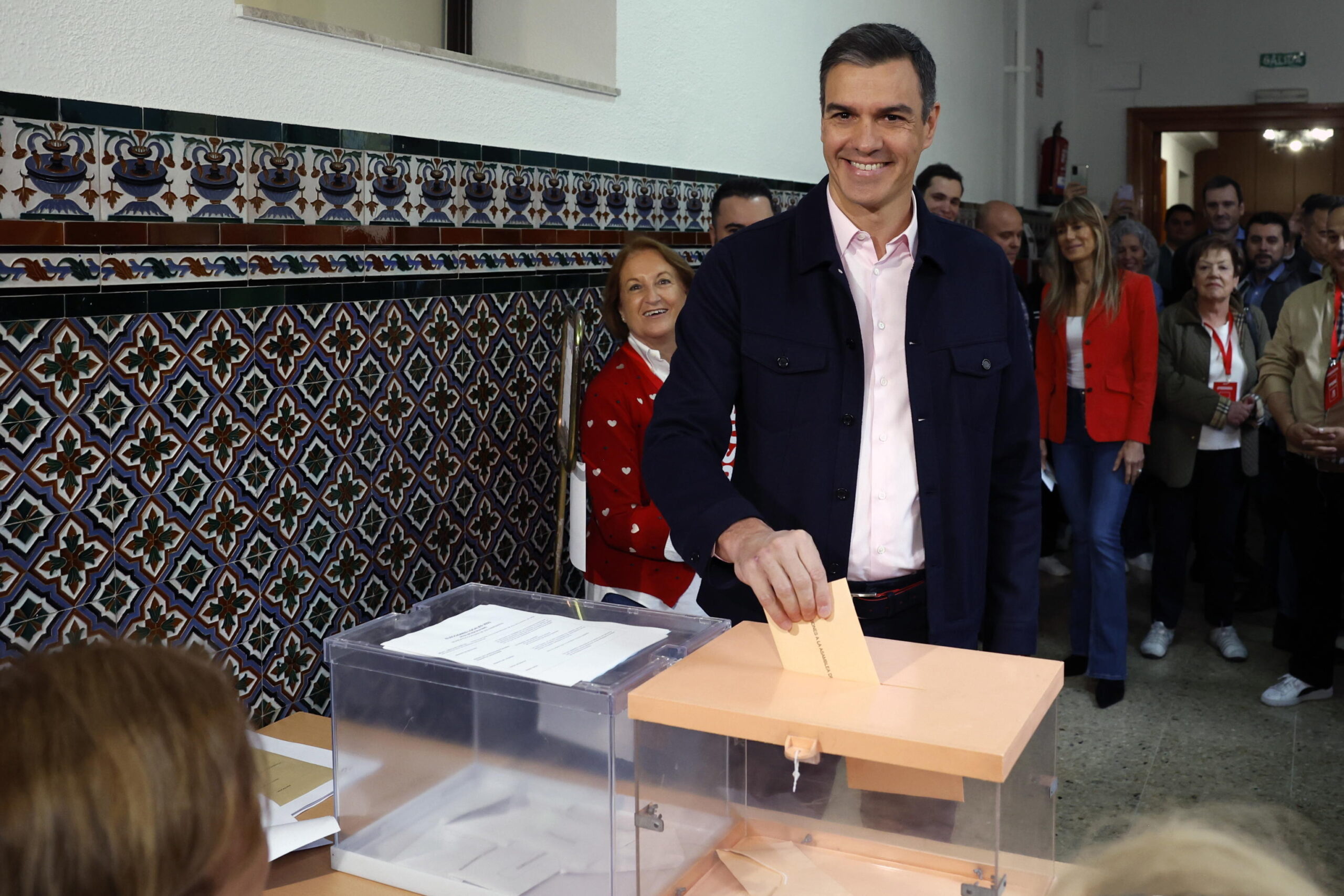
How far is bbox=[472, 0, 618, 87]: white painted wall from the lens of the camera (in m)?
3.21

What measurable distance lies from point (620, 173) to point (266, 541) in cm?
157

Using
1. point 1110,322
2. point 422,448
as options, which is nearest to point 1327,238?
point 1110,322

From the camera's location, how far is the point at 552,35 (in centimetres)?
325

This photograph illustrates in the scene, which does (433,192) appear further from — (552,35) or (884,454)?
(884,454)

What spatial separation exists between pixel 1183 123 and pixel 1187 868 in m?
10.3

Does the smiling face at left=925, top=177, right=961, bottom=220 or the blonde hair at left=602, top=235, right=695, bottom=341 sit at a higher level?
the smiling face at left=925, top=177, right=961, bottom=220

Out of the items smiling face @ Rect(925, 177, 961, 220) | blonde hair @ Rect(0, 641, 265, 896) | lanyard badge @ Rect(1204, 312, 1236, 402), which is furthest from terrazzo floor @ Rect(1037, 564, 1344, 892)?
blonde hair @ Rect(0, 641, 265, 896)

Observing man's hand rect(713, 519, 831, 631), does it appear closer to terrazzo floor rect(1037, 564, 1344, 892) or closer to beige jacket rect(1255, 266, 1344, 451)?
terrazzo floor rect(1037, 564, 1344, 892)

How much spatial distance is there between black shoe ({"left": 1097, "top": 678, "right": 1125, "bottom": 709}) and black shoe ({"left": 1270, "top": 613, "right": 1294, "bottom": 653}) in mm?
1001

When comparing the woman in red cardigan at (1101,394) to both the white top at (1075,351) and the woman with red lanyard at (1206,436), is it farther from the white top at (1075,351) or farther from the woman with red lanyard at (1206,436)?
the woman with red lanyard at (1206,436)

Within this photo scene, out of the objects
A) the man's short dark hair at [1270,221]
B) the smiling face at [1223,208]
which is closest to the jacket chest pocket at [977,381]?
the man's short dark hair at [1270,221]

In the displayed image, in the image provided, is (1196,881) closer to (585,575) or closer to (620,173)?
(585,575)

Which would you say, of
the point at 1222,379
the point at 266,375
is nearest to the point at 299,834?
the point at 266,375

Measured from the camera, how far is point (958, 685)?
51.4 inches
